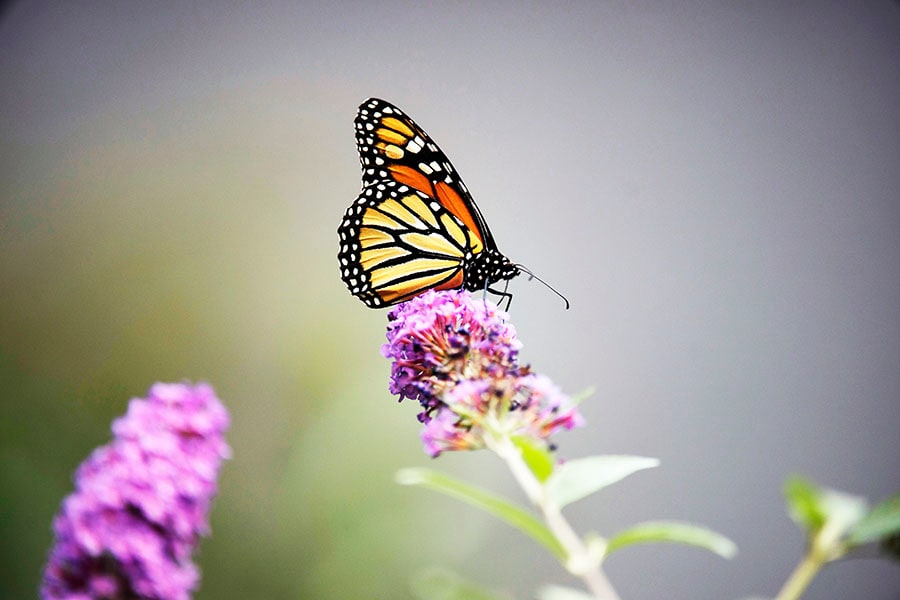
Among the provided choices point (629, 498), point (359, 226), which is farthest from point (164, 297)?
point (629, 498)

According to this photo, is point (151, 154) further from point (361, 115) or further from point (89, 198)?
point (361, 115)

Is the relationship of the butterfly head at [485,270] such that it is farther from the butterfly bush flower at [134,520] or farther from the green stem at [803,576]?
the green stem at [803,576]

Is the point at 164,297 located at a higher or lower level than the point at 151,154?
lower

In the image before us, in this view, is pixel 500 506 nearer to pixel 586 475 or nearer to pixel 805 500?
pixel 586 475

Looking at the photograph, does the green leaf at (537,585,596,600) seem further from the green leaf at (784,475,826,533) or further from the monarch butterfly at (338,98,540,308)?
the monarch butterfly at (338,98,540,308)

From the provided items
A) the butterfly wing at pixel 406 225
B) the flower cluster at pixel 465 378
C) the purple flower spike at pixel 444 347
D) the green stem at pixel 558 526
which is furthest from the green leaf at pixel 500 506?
the butterfly wing at pixel 406 225

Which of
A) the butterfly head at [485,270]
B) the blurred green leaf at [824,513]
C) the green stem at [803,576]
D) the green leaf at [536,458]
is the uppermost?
the butterfly head at [485,270]
